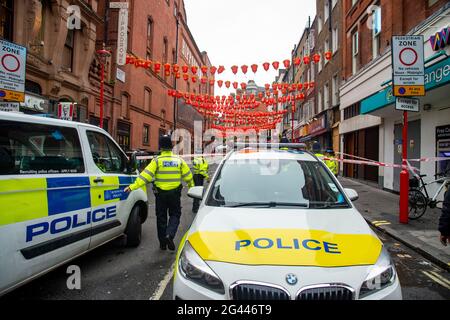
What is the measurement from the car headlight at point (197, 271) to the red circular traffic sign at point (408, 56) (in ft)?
22.7

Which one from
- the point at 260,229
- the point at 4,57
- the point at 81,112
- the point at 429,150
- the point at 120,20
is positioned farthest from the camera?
the point at 120,20

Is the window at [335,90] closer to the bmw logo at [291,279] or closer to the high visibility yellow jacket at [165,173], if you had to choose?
the high visibility yellow jacket at [165,173]

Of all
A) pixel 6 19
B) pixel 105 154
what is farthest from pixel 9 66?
pixel 6 19

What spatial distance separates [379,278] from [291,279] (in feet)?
2.32

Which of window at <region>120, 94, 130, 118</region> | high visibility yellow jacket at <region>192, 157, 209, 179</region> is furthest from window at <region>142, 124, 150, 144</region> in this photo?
high visibility yellow jacket at <region>192, 157, 209, 179</region>

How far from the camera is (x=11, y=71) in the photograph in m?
5.64

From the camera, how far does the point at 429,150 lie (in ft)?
31.4

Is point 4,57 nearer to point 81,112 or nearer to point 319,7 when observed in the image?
point 81,112

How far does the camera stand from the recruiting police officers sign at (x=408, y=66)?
6.79 meters

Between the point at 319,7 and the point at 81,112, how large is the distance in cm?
2088

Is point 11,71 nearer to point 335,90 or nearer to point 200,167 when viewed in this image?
point 200,167

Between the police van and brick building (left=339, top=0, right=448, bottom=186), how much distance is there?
9152 millimetres

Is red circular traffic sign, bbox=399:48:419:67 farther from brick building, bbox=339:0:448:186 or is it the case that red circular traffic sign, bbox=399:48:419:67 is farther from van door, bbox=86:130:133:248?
van door, bbox=86:130:133:248
